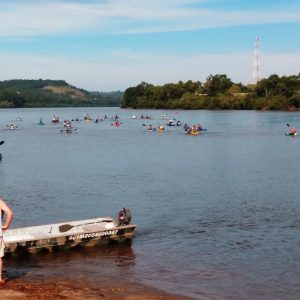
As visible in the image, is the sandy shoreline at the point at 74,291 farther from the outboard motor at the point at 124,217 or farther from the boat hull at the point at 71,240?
the outboard motor at the point at 124,217

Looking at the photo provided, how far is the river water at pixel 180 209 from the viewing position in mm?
25641

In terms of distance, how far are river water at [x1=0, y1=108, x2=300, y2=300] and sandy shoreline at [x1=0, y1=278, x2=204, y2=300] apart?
103 centimetres

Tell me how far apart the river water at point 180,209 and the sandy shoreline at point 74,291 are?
1.03m

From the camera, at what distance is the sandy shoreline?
20328 mm

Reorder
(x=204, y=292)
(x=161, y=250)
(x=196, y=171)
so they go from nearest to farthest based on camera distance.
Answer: (x=204, y=292)
(x=161, y=250)
(x=196, y=171)

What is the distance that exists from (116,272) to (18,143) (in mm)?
83739

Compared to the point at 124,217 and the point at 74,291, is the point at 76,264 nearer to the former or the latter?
the point at 124,217

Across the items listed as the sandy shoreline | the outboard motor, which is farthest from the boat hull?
the sandy shoreline

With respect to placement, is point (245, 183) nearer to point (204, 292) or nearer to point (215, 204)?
point (215, 204)

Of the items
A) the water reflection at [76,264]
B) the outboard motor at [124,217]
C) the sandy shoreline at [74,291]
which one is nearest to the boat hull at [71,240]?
the water reflection at [76,264]

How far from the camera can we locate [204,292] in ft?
75.8

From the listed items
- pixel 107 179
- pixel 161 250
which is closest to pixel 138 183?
pixel 107 179

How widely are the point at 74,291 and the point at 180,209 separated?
19.8 m

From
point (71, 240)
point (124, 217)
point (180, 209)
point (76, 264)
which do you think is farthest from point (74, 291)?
point (180, 209)
